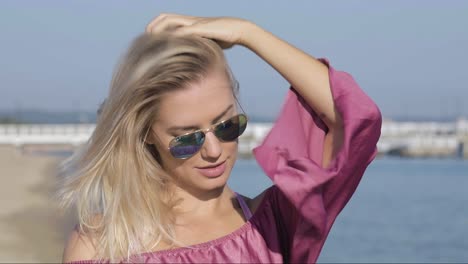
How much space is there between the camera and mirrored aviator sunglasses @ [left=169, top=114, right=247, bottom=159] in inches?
98.1

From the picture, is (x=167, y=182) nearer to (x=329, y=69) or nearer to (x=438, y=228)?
(x=329, y=69)

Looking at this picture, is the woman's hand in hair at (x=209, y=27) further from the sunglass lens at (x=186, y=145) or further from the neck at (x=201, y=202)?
the neck at (x=201, y=202)

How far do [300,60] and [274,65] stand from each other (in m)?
0.07

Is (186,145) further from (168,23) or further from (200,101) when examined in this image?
(168,23)

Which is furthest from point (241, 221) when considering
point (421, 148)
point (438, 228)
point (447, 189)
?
point (421, 148)

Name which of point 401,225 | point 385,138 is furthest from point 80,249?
point 385,138

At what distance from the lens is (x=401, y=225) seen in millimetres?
12172

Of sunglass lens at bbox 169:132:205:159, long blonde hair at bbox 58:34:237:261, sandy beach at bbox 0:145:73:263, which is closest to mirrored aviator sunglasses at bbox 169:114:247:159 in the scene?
sunglass lens at bbox 169:132:205:159

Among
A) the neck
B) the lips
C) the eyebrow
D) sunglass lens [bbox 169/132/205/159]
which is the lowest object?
the neck

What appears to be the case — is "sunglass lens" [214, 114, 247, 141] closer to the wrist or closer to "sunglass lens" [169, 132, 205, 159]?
"sunglass lens" [169, 132, 205, 159]

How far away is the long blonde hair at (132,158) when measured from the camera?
2492 millimetres

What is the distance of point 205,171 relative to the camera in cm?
257

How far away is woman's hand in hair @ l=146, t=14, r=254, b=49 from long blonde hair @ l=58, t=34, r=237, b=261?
22 millimetres

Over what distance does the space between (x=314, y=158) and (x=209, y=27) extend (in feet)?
1.29
